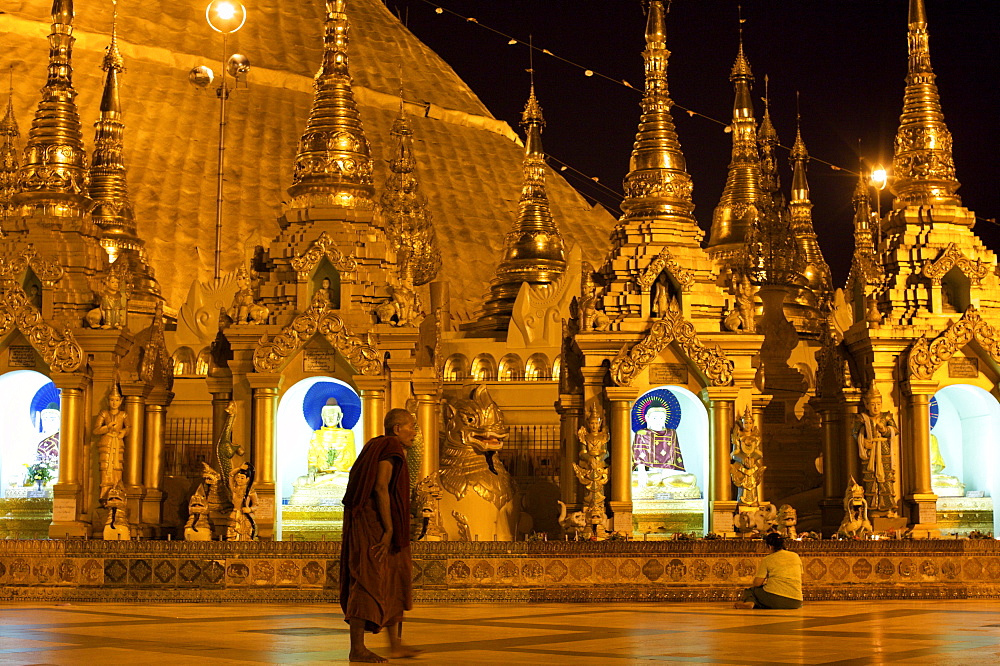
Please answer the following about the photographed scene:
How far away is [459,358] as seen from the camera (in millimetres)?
33375

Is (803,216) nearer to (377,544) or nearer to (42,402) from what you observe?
(42,402)

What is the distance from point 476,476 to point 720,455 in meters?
3.88

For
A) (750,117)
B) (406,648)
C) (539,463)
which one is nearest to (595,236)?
(750,117)

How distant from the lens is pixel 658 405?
24.6 meters

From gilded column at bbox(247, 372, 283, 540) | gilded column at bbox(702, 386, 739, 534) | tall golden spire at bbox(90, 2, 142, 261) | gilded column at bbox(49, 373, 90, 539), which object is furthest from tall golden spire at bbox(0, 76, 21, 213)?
gilded column at bbox(702, 386, 739, 534)

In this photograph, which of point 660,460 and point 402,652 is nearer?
point 402,652

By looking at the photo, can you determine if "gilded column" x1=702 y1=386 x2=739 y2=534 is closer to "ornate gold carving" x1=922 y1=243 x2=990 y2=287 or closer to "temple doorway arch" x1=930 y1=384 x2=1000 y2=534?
"temple doorway arch" x1=930 y1=384 x2=1000 y2=534

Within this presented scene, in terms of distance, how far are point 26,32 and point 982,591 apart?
57.1m

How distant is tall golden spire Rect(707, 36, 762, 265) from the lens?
117 ft

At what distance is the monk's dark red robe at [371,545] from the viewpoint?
11844 mm

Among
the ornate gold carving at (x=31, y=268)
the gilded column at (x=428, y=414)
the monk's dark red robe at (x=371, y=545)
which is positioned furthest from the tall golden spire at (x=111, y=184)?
the monk's dark red robe at (x=371, y=545)

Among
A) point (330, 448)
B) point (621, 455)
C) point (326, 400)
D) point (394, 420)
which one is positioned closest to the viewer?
point (394, 420)

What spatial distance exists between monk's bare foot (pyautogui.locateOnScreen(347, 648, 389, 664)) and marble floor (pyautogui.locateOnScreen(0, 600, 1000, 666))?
0.54 ft

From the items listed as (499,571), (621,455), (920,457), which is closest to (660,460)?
(621,455)
